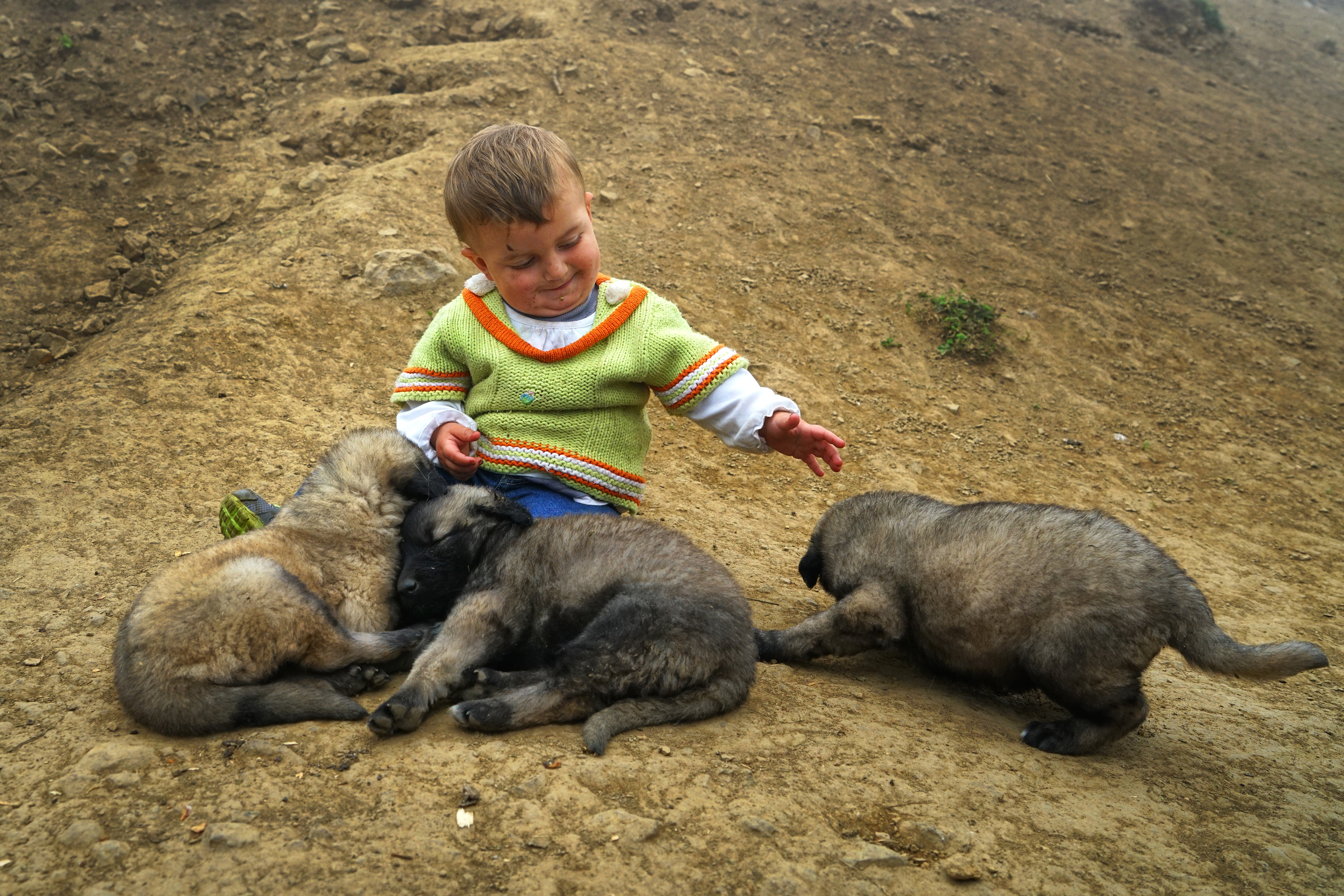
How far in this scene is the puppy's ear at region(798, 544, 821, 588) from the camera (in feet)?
13.7

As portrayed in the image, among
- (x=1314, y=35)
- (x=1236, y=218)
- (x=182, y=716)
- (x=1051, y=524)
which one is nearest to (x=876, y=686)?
(x=1051, y=524)

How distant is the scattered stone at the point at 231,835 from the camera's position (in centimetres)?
221

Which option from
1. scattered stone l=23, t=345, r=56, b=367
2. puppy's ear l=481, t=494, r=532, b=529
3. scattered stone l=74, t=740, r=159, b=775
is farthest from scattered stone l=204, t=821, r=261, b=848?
scattered stone l=23, t=345, r=56, b=367

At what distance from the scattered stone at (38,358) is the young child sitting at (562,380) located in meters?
2.81

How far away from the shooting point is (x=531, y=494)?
3.84 meters

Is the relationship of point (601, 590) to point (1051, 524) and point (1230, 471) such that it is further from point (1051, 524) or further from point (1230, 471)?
point (1230, 471)

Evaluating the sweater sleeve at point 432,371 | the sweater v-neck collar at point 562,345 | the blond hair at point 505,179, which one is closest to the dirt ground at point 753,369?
the sweater sleeve at point 432,371

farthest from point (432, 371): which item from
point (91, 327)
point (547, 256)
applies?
point (91, 327)

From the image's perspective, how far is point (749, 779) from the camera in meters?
2.63

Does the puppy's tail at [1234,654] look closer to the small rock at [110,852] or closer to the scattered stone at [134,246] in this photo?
the small rock at [110,852]

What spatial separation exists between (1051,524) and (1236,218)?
7.98 m

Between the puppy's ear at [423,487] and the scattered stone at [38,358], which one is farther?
the scattered stone at [38,358]

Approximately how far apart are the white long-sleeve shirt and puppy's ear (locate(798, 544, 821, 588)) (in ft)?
2.19

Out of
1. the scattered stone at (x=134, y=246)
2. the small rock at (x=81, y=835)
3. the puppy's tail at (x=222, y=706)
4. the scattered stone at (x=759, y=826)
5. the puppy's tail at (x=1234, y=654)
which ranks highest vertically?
the puppy's tail at (x=1234, y=654)
